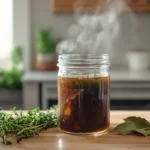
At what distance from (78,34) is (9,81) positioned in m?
0.61

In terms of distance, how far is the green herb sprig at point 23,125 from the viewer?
86cm

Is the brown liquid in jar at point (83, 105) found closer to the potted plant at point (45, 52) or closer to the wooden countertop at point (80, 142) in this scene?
the wooden countertop at point (80, 142)

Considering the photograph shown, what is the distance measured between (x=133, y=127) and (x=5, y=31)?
2095 mm

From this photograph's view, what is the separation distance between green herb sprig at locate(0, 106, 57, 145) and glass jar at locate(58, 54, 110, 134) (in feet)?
0.20

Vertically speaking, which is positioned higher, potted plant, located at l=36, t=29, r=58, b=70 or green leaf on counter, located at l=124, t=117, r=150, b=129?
potted plant, located at l=36, t=29, r=58, b=70

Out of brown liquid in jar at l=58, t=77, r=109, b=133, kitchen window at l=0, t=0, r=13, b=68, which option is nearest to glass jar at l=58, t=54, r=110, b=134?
brown liquid in jar at l=58, t=77, r=109, b=133

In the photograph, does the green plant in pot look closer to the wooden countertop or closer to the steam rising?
the steam rising

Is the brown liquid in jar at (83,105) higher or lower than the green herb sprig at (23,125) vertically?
higher

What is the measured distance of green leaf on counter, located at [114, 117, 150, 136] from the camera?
899mm

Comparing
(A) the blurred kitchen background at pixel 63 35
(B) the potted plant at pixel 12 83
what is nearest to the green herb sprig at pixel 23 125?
(A) the blurred kitchen background at pixel 63 35

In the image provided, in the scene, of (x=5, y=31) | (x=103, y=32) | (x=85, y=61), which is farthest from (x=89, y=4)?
(x=85, y=61)

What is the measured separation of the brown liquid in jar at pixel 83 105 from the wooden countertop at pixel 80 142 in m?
0.03

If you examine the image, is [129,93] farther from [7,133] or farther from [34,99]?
[7,133]

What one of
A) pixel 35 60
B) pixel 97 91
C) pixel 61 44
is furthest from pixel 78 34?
pixel 97 91
